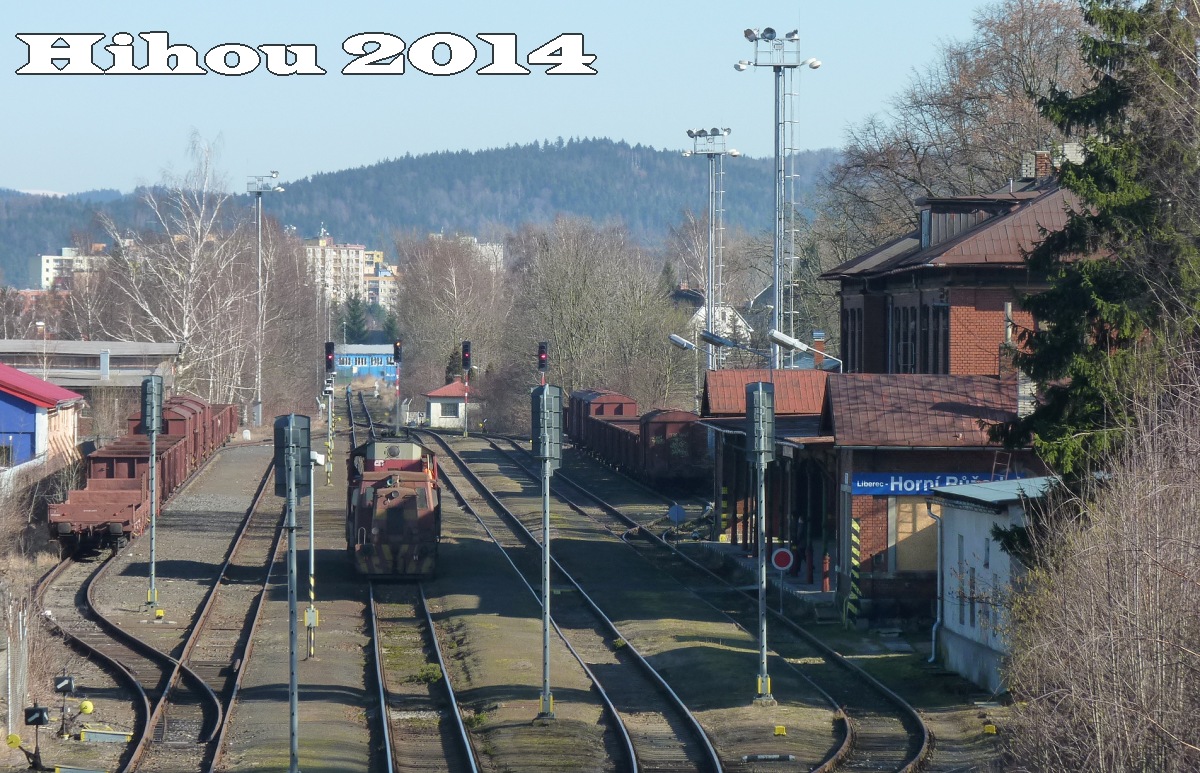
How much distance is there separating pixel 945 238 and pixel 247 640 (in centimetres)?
1977

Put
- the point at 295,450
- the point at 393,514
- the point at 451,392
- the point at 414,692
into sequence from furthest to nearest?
the point at 451,392
the point at 393,514
the point at 414,692
the point at 295,450

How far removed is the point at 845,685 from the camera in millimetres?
19984

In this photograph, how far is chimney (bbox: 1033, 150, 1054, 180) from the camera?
3766cm

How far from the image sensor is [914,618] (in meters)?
24.3

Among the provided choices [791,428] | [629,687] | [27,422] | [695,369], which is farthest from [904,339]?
[695,369]

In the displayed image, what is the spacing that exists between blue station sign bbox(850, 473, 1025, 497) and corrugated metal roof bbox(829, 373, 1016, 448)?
688 millimetres

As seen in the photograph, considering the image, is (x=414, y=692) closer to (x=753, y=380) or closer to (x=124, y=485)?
(x=124, y=485)

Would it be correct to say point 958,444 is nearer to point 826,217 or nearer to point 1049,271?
point 1049,271

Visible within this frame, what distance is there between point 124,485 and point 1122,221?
2465cm

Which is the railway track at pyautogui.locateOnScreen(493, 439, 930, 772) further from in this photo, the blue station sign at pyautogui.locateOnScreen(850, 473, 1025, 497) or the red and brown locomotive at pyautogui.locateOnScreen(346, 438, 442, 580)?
the red and brown locomotive at pyautogui.locateOnScreen(346, 438, 442, 580)

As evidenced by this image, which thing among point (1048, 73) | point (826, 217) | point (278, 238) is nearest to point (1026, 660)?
point (1048, 73)

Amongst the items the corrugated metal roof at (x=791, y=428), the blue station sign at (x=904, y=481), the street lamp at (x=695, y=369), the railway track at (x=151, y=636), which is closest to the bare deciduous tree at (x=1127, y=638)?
the railway track at (x=151, y=636)

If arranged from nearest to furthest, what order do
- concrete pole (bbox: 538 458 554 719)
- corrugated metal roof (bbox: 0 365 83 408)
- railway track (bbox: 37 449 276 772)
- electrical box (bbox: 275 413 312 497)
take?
electrical box (bbox: 275 413 312 497) → railway track (bbox: 37 449 276 772) → concrete pole (bbox: 538 458 554 719) → corrugated metal roof (bbox: 0 365 83 408)

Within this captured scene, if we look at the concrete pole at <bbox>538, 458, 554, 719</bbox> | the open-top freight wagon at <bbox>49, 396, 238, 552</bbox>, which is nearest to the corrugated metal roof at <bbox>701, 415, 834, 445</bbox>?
the concrete pole at <bbox>538, 458, 554, 719</bbox>
